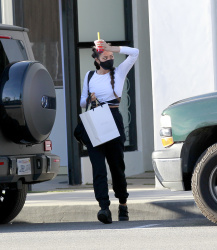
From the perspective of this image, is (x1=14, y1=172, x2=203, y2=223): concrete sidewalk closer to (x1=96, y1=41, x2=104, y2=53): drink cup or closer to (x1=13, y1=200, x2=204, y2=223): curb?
(x1=13, y1=200, x2=204, y2=223): curb

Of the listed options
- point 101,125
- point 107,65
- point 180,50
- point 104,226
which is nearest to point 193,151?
point 101,125

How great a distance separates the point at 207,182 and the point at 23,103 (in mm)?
1845

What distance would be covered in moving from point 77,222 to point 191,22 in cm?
347

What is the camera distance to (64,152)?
49.6 ft

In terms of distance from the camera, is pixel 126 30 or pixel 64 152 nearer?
pixel 126 30

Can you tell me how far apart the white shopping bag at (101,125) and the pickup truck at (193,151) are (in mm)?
566

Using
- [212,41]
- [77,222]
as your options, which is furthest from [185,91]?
[77,222]

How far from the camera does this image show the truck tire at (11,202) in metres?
9.62

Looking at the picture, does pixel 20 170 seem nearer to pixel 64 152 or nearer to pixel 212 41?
pixel 212 41

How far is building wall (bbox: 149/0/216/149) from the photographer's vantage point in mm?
11953

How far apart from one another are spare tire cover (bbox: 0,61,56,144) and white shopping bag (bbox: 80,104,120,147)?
0.52m

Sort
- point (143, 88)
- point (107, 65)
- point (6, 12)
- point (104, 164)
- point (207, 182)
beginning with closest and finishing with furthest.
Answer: point (207, 182) < point (104, 164) < point (107, 65) < point (6, 12) < point (143, 88)

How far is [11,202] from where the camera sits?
9625 millimetres

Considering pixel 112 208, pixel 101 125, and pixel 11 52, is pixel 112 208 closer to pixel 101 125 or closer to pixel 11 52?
pixel 101 125
